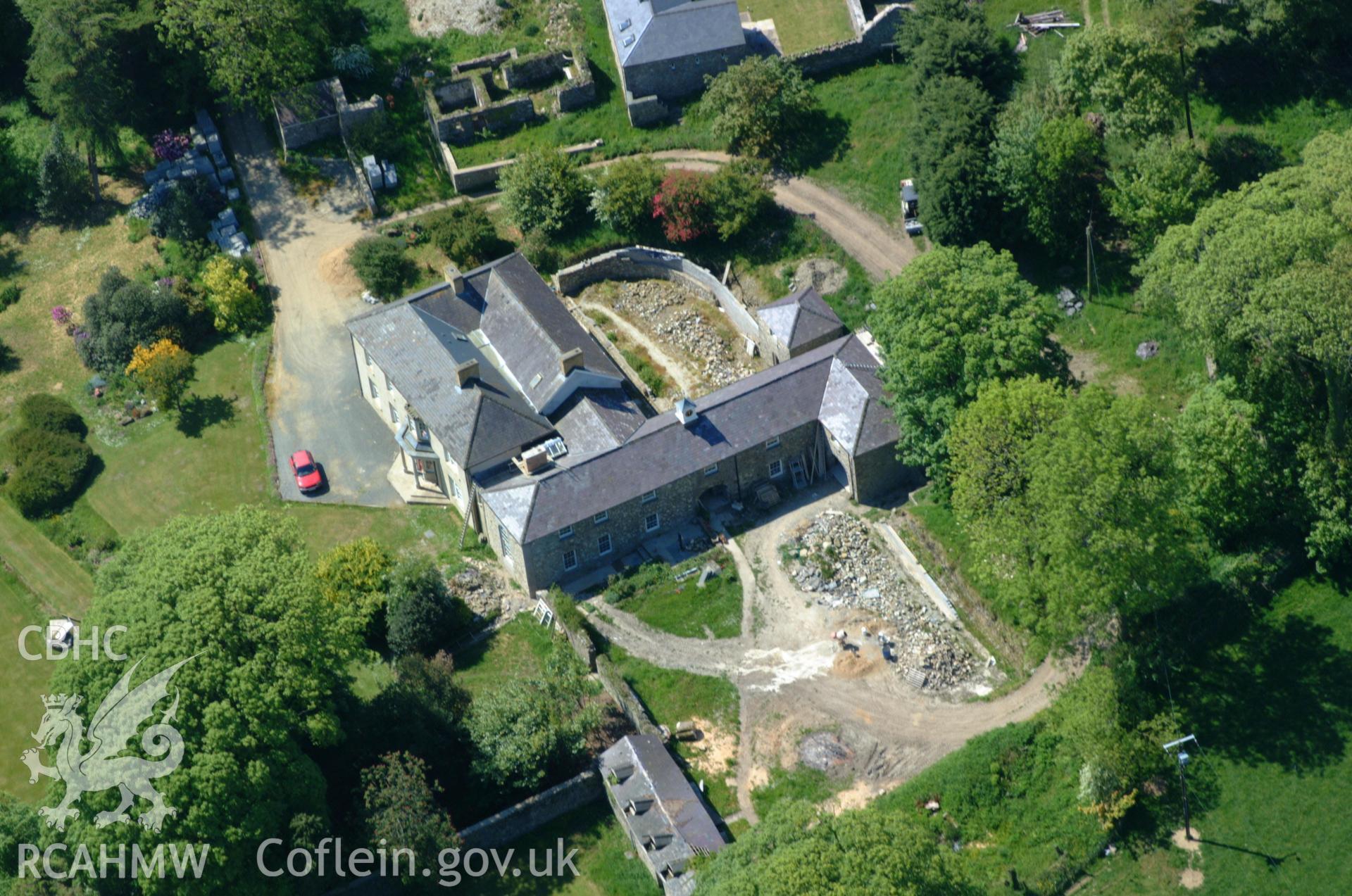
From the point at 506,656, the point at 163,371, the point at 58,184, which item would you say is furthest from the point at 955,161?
the point at 58,184

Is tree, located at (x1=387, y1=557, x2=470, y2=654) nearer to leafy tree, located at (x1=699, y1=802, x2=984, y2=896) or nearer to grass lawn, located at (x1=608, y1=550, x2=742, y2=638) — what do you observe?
grass lawn, located at (x1=608, y1=550, x2=742, y2=638)

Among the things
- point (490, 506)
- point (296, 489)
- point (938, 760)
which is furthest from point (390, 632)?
point (938, 760)

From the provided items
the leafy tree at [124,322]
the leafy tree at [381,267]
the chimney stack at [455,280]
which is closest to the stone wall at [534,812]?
the chimney stack at [455,280]

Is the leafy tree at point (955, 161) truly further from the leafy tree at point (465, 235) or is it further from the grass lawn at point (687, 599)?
the leafy tree at point (465, 235)

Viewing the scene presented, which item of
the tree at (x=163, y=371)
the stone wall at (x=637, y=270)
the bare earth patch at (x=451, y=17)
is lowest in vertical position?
the stone wall at (x=637, y=270)

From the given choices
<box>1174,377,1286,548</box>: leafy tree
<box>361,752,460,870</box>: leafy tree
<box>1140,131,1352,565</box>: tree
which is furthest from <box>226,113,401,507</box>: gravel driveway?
<box>1140,131,1352,565</box>: tree

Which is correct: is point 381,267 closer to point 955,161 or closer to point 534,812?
point 955,161
